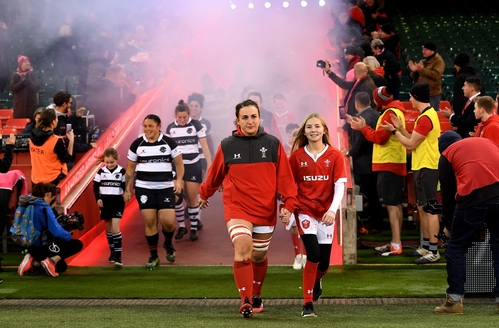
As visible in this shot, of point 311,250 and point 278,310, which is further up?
point 311,250

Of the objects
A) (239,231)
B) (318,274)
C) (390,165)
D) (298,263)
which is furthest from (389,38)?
(239,231)

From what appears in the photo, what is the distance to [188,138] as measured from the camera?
11938 millimetres

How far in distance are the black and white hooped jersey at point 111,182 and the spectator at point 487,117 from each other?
174 inches

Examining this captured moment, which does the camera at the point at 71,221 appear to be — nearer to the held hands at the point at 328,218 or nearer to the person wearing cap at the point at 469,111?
the held hands at the point at 328,218

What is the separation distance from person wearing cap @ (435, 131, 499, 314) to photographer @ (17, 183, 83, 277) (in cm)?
465

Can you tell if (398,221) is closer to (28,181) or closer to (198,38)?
(28,181)

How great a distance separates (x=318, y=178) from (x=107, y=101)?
277 inches

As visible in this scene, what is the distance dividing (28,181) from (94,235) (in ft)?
3.81

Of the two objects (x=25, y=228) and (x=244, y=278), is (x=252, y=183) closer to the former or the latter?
(x=244, y=278)

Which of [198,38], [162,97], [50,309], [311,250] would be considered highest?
[198,38]

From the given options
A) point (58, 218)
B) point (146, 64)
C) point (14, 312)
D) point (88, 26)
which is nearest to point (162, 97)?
point (146, 64)

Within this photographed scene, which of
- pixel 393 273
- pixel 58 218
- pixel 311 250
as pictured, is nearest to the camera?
pixel 311 250

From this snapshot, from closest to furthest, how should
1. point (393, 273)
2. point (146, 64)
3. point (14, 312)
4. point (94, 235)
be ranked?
1. point (14, 312)
2. point (393, 273)
3. point (94, 235)
4. point (146, 64)

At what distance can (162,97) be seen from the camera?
1611cm
